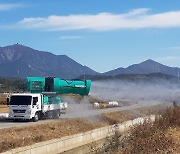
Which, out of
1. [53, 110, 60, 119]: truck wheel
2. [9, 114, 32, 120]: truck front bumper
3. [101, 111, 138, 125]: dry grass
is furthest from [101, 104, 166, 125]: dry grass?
[9, 114, 32, 120]: truck front bumper

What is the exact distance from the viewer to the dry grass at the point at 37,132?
29.9m

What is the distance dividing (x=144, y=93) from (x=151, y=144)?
74036 millimetres

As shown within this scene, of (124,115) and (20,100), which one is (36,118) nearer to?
(20,100)

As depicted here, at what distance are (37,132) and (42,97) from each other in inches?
399

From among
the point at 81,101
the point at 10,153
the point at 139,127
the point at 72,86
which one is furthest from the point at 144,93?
the point at 10,153

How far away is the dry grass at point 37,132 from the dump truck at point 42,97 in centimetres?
319

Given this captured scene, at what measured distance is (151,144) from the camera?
27.1m

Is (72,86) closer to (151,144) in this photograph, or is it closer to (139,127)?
(139,127)

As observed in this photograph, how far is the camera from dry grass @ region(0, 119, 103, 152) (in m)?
29.9

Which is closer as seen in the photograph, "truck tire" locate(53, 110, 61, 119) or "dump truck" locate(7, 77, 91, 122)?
"dump truck" locate(7, 77, 91, 122)

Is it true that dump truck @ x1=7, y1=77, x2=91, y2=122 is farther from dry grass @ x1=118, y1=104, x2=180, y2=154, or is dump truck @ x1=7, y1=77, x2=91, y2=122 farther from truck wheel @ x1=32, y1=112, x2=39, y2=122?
dry grass @ x1=118, y1=104, x2=180, y2=154

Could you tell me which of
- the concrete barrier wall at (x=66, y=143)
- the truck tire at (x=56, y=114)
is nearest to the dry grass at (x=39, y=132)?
Result: the concrete barrier wall at (x=66, y=143)

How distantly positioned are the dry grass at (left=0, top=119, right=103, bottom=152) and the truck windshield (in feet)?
12.1

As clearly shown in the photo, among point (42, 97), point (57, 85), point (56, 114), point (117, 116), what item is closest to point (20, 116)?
point (42, 97)
